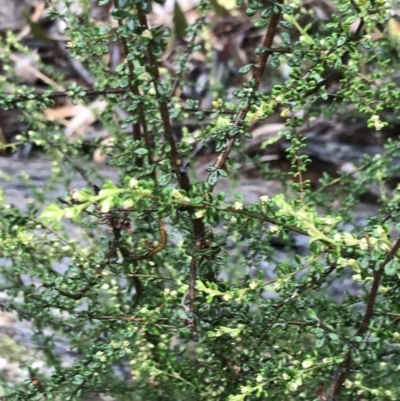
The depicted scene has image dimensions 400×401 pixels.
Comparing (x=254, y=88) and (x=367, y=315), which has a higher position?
(x=254, y=88)

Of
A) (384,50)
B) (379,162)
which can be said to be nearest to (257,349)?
(379,162)

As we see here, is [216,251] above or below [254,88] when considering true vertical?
below

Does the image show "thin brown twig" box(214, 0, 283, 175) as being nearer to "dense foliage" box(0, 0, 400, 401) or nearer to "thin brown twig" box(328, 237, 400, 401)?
"dense foliage" box(0, 0, 400, 401)

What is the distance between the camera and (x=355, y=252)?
468 millimetres

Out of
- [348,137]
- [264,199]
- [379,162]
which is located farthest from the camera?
[348,137]

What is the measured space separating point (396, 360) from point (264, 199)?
0.94ft

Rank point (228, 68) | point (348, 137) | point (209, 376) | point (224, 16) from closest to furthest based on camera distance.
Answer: point (209, 376) → point (348, 137) → point (228, 68) → point (224, 16)

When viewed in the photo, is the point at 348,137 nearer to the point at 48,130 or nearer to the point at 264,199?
the point at 48,130

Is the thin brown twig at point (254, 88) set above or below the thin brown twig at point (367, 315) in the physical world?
above

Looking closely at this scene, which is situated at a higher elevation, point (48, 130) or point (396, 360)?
point (48, 130)

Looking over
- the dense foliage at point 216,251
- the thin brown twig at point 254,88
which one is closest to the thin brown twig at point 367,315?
the dense foliage at point 216,251

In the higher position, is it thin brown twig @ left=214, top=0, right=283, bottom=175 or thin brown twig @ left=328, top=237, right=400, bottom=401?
thin brown twig @ left=214, top=0, right=283, bottom=175

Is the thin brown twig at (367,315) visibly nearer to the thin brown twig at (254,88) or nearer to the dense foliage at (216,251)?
the dense foliage at (216,251)

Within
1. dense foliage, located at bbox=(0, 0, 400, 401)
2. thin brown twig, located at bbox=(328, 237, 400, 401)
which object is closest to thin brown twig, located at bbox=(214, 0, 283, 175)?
dense foliage, located at bbox=(0, 0, 400, 401)
